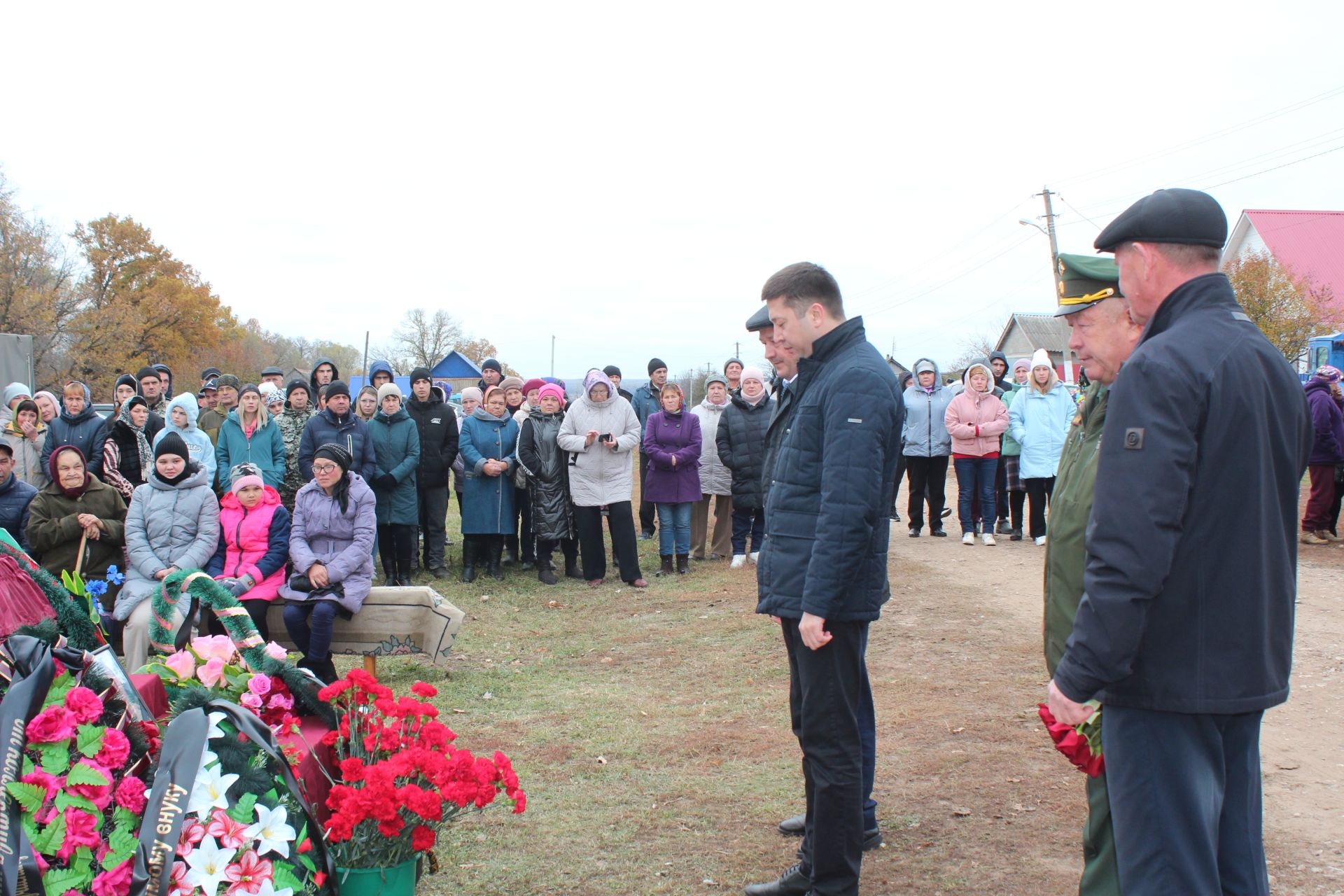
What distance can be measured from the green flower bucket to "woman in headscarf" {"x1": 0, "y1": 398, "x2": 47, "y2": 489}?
8.06 meters

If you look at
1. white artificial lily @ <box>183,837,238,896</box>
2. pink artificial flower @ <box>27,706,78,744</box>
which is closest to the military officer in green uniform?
white artificial lily @ <box>183,837,238,896</box>

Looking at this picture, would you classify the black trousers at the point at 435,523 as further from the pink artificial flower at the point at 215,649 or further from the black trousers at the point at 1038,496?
the pink artificial flower at the point at 215,649

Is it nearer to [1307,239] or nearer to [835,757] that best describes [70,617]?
[835,757]

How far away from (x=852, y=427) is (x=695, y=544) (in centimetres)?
855

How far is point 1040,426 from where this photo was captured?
10.6 metres

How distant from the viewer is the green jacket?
9.62 ft

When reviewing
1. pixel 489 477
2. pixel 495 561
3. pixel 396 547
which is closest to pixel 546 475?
pixel 489 477

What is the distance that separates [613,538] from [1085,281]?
25.2 feet

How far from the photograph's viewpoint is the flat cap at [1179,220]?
2.39m

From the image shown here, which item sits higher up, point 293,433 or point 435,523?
point 293,433

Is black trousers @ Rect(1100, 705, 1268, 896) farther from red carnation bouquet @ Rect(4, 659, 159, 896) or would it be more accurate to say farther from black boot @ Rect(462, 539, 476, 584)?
black boot @ Rect(462, 539, 476, 584)

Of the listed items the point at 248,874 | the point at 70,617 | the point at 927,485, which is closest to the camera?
the point at 248,874

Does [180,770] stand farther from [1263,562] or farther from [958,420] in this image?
[958,420]

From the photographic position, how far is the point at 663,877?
395cm
